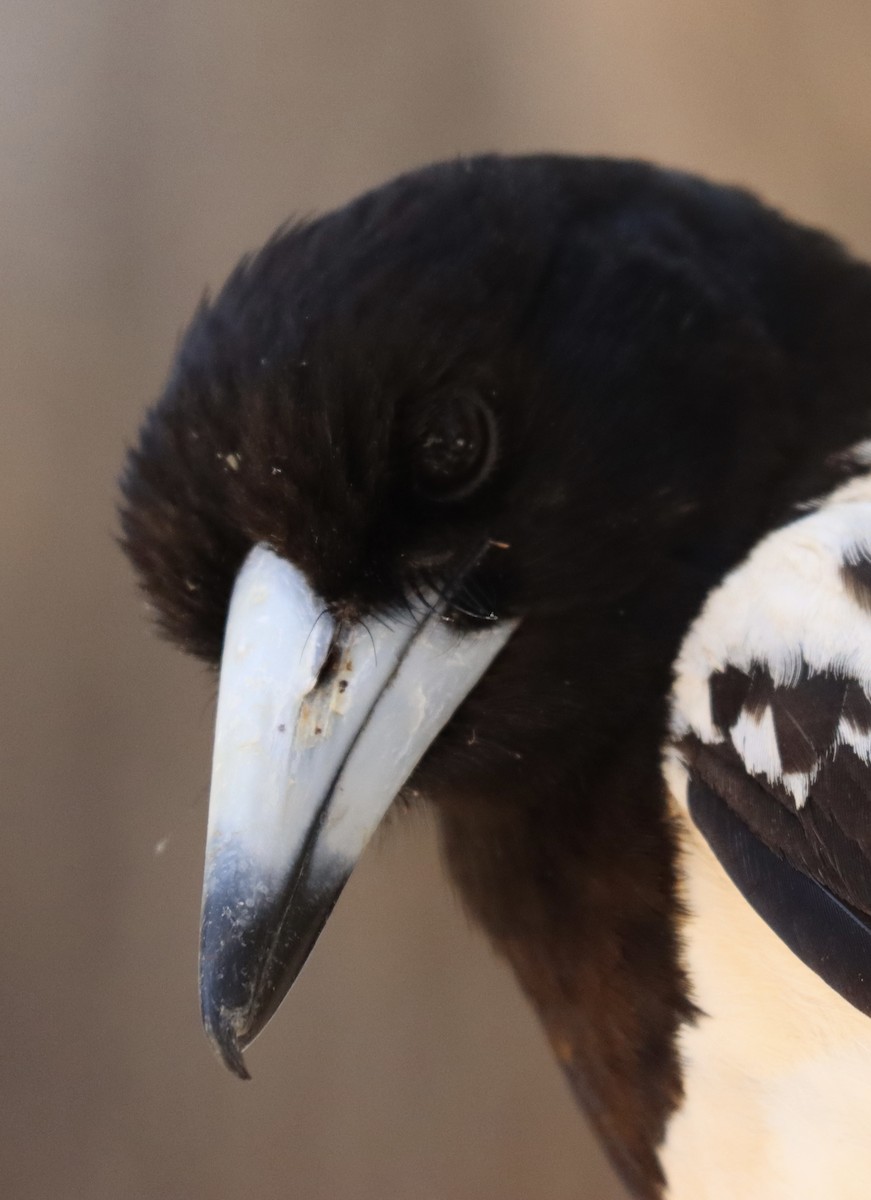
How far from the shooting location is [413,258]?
45 cm

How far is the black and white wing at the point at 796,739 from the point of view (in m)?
0.42

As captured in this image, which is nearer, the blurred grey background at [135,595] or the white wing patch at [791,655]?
the white wing patch at [791,655]

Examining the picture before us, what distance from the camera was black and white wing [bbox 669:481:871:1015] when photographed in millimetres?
420

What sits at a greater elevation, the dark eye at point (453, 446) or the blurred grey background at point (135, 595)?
the dark eye at point (453, 446)

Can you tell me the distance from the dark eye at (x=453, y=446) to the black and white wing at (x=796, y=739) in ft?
0.38

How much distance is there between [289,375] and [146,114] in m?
0.69

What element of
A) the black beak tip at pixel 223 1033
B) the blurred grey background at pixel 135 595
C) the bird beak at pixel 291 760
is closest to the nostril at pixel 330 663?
the bird beak at pixel 291 760

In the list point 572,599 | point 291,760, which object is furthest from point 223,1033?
point 572,599

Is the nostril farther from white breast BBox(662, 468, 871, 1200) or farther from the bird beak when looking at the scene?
white breast BBox(662, 468, 871, 1200)

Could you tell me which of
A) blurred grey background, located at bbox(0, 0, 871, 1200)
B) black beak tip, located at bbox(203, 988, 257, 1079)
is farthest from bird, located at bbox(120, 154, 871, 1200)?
blurred grey background, located at bbox(0, 0, 871, 1200)

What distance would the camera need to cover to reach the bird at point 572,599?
1.41 feet

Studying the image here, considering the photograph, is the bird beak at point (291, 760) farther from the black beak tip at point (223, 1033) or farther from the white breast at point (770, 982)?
the white breast at point (770, 982)

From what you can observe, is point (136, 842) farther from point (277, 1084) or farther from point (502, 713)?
point (502, 713)

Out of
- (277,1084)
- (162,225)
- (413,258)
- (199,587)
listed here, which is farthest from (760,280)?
(277,1084)
